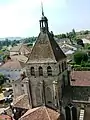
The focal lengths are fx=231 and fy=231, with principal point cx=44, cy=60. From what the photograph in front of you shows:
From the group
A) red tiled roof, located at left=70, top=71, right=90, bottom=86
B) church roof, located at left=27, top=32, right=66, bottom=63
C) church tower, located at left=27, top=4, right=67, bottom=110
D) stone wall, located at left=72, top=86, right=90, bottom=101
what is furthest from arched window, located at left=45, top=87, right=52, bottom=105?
red tiled roof, located at left=70, top=71, right=90, bottom=86

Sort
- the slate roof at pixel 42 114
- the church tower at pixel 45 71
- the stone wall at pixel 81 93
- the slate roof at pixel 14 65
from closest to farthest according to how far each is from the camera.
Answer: the slate roof at pixel 42 114 < the church tower at pixel 45 71 < the stone wall at pixel 81 93 < the slate roof at pixel 14 65

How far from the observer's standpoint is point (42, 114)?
28.5 m

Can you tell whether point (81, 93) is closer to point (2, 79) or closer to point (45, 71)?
point (45, 71)

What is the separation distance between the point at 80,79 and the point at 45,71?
23.1ft

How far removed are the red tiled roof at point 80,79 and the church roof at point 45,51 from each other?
494 cm

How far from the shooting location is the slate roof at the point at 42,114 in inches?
1106

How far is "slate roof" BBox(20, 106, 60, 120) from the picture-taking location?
28091 millimetres

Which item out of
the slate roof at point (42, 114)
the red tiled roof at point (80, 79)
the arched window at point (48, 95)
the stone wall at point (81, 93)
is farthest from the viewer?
the red tiled roof at point (80, 79)

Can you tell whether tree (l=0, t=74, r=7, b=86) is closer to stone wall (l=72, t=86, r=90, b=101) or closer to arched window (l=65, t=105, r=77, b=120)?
arched window (l=65, t=105, r=77, b=120)

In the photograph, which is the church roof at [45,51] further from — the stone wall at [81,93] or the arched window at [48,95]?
the stone wall at [81,93]

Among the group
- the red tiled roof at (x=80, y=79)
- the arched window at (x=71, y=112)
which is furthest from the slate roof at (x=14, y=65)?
the arched window at (x=71, y=112)

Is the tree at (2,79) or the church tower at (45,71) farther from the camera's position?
the tree at (2,79)

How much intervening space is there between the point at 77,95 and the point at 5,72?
45516 millimetres

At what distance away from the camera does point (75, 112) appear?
30094 mm
